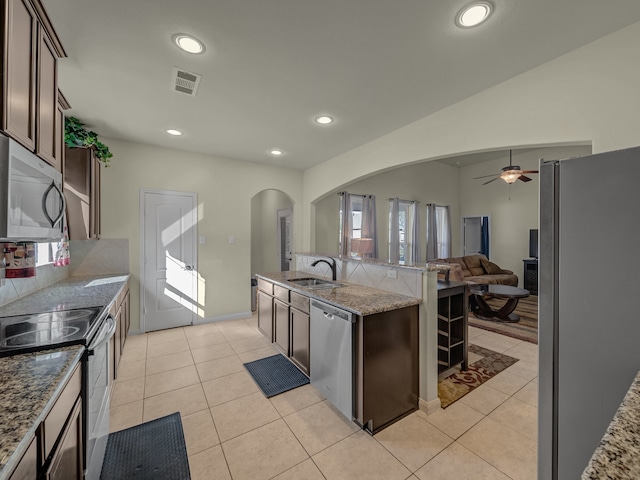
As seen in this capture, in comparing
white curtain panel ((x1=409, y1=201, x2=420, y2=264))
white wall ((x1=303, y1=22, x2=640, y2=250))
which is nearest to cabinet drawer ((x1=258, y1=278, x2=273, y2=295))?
white wall ((x1=303, y1=22, x2=640, y2=250))

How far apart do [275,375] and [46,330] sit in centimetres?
190

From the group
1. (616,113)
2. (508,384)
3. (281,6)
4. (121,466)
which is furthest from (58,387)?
(508,384)

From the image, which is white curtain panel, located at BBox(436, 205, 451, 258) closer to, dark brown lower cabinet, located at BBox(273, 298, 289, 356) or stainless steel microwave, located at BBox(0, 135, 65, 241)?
dark brown lower cabinet, located at BBox(273, 298, 289, 356)

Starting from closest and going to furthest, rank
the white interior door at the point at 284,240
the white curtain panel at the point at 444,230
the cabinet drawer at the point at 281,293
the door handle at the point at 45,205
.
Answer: the door handle at the point at 45,205
the cabinet drawer at the point at 281,293
the white interior door at the point at 284,240
the white curtain panel at the point at 444,230

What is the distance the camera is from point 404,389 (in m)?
2.14

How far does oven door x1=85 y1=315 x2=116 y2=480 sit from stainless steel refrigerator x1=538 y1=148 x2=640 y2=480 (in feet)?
6.91

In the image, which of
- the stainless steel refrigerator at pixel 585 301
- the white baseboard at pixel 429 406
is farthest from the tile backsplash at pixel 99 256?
the stainless steel refrigerator at pixel 585 301

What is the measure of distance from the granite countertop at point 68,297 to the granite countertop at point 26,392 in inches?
36.7

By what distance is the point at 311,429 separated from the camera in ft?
6.68

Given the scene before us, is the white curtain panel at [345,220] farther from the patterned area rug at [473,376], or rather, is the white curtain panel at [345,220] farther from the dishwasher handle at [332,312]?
the dishwasher handle at [332,312]

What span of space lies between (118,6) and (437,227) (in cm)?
762

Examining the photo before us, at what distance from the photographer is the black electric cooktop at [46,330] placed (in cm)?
126

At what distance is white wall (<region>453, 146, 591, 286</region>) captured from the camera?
21.7 feet

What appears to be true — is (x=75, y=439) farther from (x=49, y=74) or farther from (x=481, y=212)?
(x=481, y=212)
